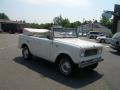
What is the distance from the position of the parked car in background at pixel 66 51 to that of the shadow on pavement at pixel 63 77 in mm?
294

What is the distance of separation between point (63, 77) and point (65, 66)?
449 millimetres

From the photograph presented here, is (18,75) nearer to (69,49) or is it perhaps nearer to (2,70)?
(2,70)

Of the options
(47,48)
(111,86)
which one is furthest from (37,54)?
(111,86)

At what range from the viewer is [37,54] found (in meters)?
8.75

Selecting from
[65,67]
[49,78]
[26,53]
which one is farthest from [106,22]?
[49,78]

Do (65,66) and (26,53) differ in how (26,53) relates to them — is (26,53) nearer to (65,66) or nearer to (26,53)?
(26,53)

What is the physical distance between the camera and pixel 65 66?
727cm

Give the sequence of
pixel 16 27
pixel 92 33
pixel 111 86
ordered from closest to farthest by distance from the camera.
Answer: pixel 111 86 → pixel 92 33 → pixel 16 27

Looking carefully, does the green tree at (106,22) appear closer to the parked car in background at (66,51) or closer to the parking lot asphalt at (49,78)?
the parked car in background at (66,51)

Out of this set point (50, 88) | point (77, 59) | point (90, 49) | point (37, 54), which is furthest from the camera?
point (37, 54)

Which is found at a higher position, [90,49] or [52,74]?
[90,49]

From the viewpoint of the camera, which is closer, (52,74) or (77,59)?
(77,59)

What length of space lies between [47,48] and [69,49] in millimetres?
1406

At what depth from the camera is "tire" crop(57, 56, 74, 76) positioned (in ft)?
23.0
